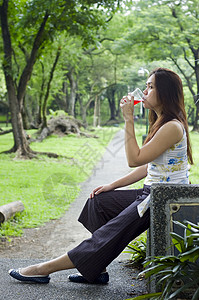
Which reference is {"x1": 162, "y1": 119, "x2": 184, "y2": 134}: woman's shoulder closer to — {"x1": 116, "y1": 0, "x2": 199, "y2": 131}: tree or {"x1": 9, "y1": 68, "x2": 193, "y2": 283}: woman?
{"x1": 9, "y1": 68, "x2": 193, "y2": 283}: woman

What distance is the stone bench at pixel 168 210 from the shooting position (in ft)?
9.00

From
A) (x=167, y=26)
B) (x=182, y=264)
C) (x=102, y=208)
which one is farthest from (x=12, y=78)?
(x=182, y=264)

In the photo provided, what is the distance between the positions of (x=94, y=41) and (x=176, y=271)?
1148cm

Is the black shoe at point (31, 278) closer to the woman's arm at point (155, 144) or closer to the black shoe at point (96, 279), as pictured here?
the black shoe at point (96, 279)

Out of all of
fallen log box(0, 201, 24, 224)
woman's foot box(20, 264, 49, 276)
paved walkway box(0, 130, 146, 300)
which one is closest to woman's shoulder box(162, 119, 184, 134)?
paved walkway box(0, 130, 146, 300)

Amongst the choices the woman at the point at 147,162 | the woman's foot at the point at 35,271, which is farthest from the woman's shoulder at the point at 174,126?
the woman's foot at the point at 35,271

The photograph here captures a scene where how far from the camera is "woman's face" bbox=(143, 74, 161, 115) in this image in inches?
124

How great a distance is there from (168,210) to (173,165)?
39 cm

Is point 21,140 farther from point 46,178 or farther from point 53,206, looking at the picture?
point 53,206

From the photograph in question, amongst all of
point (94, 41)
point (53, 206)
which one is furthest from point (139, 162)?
point (94, 41)

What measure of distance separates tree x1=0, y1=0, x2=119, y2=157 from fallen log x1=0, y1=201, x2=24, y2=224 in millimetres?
6518

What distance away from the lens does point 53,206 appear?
304 inches

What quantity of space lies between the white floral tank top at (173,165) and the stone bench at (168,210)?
25 centimetres

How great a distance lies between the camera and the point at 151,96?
10.4 ft
